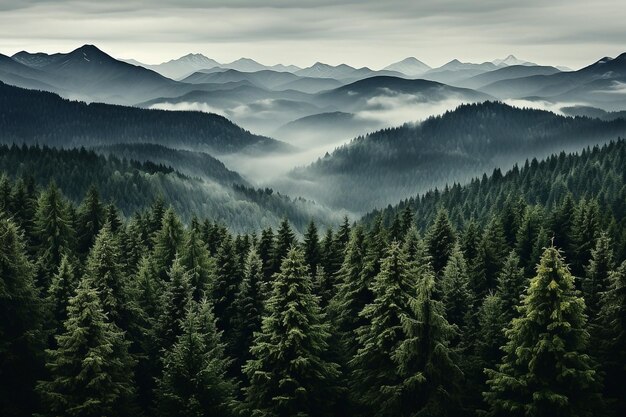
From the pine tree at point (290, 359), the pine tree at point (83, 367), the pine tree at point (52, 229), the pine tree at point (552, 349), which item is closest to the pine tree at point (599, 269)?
the pine tree at point (552, 349)

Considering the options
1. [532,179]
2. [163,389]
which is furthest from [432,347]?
[532,179]

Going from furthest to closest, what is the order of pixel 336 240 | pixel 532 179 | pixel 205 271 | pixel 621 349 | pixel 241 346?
pixel 532 179, pixel 336 240, pixel 205 271, pixel 241 346, pixel 621 349

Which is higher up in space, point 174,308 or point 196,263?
point 174,308

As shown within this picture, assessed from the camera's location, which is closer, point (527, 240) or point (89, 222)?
point (89, 222)

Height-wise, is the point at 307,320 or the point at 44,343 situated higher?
the point at 307,320

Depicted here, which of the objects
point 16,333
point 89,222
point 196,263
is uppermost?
point 89,222

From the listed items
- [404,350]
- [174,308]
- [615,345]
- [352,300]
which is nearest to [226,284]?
[174,308]

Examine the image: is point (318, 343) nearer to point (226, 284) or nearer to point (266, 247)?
point (226, 284)

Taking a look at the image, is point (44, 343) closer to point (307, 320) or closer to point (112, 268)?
point (112, 268)
